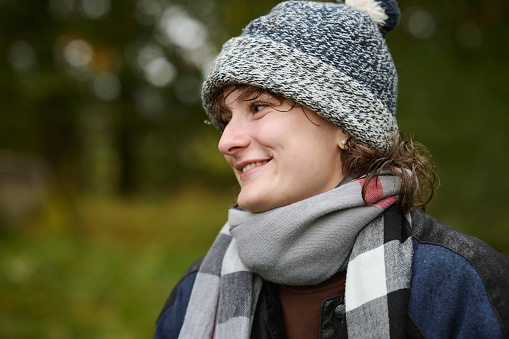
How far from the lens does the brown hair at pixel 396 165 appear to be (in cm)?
169

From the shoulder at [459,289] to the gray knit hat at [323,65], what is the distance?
51cm

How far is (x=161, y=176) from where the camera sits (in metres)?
16.4

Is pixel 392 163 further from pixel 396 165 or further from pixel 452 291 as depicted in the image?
pixel 452 291

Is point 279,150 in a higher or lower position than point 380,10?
lower

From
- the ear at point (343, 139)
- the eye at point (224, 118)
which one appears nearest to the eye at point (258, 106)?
the eye at point (224, 118)

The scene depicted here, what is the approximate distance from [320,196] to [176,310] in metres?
0.87

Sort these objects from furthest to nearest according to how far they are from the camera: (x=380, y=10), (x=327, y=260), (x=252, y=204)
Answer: (x=380, y=10)
(x=252, y=204)
(x=327, y=260)

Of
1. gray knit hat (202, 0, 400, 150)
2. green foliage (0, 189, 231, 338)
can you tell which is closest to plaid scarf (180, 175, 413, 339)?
gray knit hat (202, 0, 400, 150)

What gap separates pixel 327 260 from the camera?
162 cm

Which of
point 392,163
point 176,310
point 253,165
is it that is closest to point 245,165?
point 253,165

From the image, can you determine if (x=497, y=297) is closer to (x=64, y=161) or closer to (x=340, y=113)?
(x=340, y=113)

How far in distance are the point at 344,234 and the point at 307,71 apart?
0.63 metres

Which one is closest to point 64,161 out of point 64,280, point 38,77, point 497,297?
point 38,77

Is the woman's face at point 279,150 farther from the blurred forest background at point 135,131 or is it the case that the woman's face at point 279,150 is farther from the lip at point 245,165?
the blurred forest background at point 135,131
